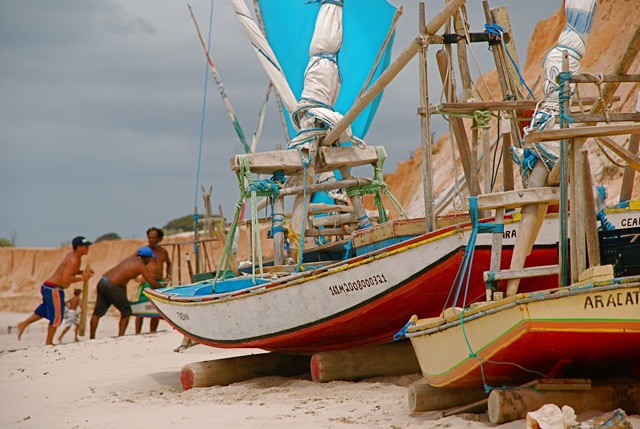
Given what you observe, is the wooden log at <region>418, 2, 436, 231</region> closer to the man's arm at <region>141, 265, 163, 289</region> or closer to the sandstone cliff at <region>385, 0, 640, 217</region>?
the sandstone cliff at <region>385, 0, 640, 217</region>

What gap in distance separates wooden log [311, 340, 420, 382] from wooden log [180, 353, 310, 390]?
3.19 feet

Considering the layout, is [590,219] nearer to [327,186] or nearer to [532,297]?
[532,297]

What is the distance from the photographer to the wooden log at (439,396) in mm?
6473

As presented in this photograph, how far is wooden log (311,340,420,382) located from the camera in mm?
8414

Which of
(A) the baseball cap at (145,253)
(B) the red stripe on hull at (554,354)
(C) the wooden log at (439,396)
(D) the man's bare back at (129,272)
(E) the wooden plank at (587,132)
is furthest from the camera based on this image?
(A) the baseball cap at (145,253)

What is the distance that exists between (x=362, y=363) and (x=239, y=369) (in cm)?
140

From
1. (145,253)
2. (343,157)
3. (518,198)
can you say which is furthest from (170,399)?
(145,253)

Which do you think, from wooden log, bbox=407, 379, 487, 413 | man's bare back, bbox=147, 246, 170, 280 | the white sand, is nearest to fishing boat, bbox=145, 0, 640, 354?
the white sand

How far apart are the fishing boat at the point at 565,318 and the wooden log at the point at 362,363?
191 centimetres

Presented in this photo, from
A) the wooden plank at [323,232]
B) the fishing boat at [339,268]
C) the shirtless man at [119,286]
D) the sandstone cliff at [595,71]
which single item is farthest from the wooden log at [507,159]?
the shirtless man at [119,286]

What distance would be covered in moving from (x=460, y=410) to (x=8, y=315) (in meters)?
25.6

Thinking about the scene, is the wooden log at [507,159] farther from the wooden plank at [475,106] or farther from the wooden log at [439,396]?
the wooden log at [439,396]

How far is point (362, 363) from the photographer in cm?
848

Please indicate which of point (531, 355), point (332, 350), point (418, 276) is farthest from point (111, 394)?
point (531, 355)
